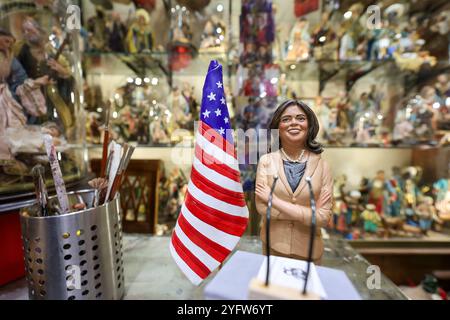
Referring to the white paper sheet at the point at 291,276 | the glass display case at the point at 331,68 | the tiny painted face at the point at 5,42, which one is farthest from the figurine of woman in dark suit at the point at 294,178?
the tiny painted face at the point at 5,42

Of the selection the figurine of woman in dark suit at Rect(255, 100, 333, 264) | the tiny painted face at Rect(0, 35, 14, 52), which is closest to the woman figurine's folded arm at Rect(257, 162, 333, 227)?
the figurine of woman in dark suit at Rect(255, 100, 333, 264)

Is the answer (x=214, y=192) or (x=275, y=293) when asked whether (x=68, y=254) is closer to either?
(x=214, y=192)

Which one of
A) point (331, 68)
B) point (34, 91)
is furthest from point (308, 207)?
point (331, 68)

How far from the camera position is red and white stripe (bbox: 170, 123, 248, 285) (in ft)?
1.57

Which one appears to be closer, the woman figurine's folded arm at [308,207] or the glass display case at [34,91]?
the woman figurine's folded arm at [308,207]

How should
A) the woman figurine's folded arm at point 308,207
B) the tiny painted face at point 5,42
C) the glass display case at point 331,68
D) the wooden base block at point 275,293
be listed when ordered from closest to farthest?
the wooden base block at point 275,293, the woman figurine's folded arm at point 308,207, the tiny painted face at point 5,42, the glass display case at point 331,68

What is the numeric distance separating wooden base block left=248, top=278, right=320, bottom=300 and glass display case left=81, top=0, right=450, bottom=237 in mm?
726

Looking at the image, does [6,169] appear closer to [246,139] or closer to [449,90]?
[246,139]

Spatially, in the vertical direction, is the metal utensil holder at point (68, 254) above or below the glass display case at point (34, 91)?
below

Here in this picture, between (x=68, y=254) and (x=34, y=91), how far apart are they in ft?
1.45

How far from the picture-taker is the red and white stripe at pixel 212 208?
479mm

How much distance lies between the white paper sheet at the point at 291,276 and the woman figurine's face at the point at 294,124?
0.24 metres

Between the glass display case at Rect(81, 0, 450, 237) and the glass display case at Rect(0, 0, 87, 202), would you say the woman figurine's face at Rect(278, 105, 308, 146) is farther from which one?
the glass display case at Rect(0, 0, 87, 202)

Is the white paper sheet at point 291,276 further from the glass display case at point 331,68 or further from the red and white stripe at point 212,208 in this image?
the glass display case at point 331,68
